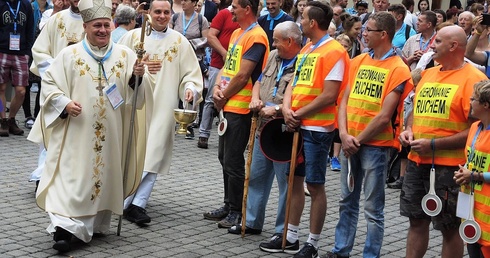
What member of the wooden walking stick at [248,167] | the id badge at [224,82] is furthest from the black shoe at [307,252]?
the id badge at [224,82]

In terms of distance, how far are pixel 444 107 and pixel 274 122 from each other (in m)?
1.73

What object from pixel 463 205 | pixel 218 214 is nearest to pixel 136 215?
pixel 218 214

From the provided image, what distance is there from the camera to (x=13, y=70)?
13039 mm

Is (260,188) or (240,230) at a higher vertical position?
(260,188)

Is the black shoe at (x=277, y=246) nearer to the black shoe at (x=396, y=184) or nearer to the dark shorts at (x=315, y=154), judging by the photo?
the dark shorts at (x=315, y=154)

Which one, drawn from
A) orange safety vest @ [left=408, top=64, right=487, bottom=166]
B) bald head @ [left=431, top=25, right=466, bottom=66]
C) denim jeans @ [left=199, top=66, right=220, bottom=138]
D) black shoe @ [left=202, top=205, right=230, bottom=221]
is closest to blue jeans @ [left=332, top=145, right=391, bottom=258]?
orange safety vest @ [left=408, top=64, right=487, bottom=166]

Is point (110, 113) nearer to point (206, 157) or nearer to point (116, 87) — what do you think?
point (116, 87)

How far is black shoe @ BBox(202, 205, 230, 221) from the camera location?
8.74m

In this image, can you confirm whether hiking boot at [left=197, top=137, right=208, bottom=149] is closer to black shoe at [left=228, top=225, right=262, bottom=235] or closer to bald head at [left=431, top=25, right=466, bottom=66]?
black shoe at [left=228, top=225, right=262, bottom=235]

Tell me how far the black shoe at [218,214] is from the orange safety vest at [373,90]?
6.52 feet

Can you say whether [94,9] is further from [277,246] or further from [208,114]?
[208,114]

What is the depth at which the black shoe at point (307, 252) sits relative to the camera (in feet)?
24.4

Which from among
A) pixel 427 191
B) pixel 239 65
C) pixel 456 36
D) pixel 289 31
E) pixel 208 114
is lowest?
pixel 208 114

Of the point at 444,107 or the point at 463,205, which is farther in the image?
the point at 444,107
